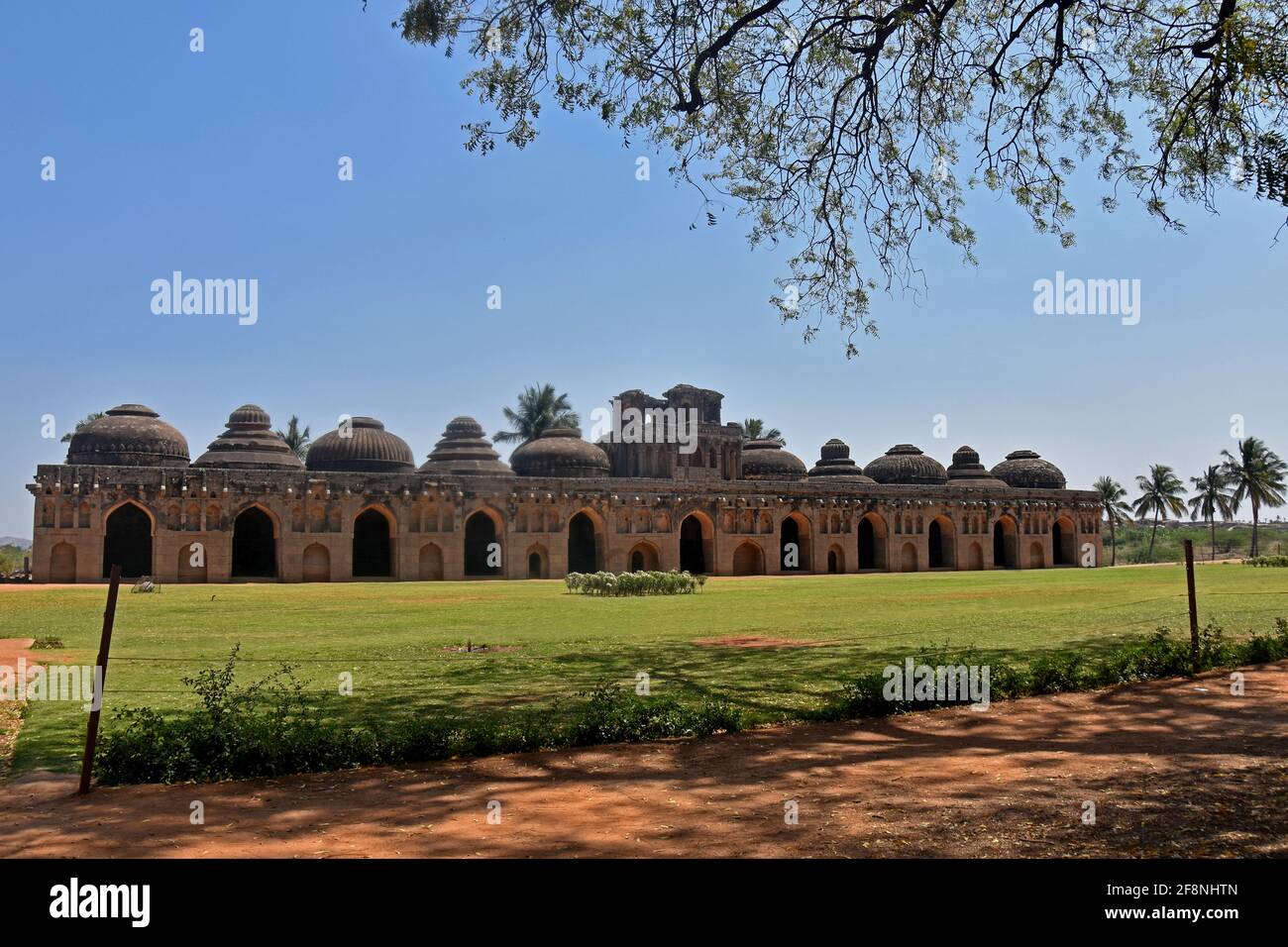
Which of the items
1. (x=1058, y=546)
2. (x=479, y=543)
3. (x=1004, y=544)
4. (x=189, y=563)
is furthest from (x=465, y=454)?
(x=1058, y=546)

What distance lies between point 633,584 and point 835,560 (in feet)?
92.1

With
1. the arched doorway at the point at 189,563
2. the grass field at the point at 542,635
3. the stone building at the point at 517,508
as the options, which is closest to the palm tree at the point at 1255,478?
the stone building at the point at 517,508

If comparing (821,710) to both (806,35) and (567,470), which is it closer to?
(806,35)

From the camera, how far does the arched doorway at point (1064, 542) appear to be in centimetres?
6581

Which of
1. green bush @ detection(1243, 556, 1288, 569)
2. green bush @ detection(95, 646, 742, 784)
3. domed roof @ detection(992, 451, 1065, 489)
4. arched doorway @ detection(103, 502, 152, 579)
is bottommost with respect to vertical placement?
green bush @ detection(1243, 556, 1288, 569)

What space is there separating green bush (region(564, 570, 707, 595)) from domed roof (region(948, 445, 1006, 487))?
118 feet

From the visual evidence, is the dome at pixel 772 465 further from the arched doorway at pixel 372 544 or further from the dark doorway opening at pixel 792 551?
the arched doorway at pixel 372 544

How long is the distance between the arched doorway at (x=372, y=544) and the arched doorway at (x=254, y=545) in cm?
399

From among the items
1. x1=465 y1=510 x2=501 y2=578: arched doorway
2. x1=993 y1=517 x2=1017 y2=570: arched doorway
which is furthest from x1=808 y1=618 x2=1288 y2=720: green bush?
x1=993 y1=517 x2=1017 y2=570: arched doorway

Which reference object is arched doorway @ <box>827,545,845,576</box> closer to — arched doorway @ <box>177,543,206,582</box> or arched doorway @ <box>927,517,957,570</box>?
arched doorway @ <box>927,517,957,570</box>

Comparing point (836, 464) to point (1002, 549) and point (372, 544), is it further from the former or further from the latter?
point (372, 544)

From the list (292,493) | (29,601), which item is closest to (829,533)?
(292,493)

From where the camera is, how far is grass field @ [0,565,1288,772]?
11.6 m
